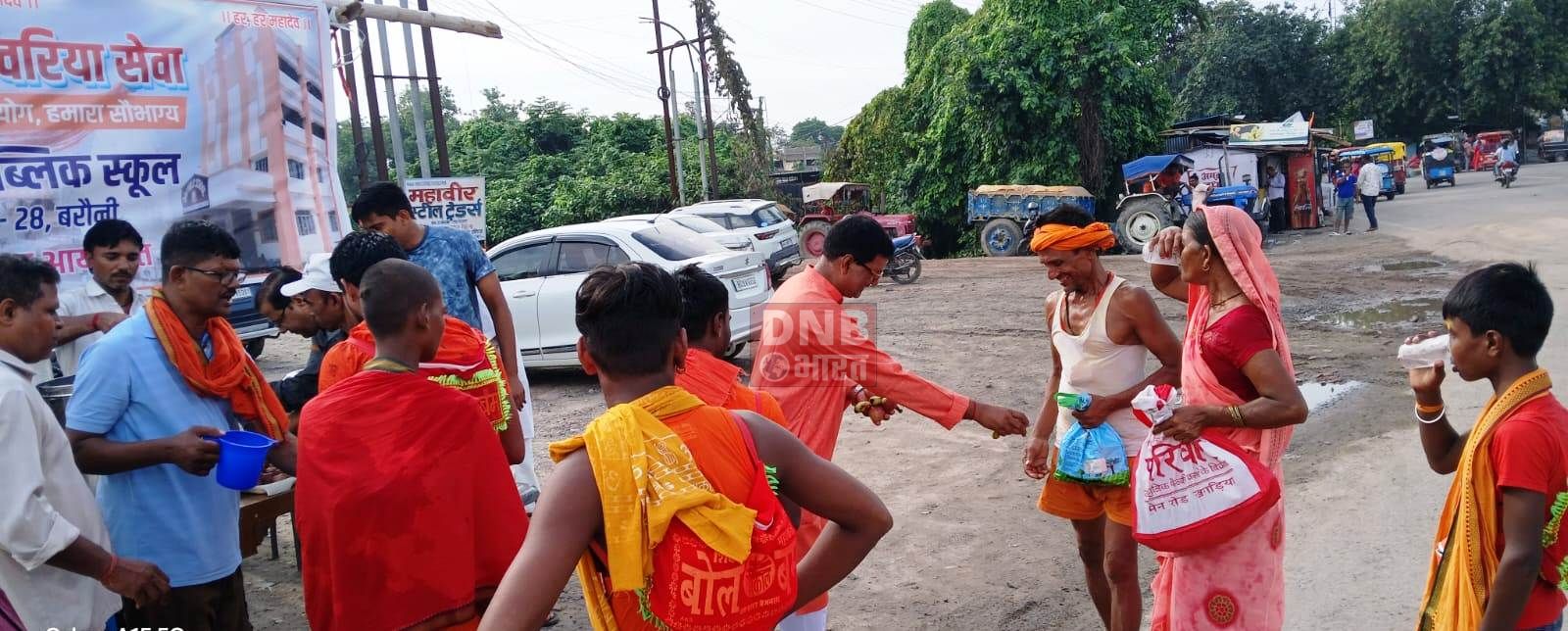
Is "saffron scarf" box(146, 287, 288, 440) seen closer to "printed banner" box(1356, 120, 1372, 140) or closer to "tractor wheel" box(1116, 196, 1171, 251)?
"tractor wheel" box(1116, 196, 1171, 251)

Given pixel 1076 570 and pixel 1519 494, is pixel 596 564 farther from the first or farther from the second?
pixel 1076 570

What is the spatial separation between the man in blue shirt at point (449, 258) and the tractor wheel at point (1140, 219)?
16533 millimetres

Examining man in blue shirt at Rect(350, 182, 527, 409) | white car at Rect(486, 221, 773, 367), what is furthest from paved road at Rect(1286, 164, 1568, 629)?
A: white car at Rect(486, 221, 773, 367)

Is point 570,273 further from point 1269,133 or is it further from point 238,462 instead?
point 1269,133

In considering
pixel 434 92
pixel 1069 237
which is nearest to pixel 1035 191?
pixel 434 92

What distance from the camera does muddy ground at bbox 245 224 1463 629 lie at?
4562 millimetres

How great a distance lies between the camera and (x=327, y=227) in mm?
6000

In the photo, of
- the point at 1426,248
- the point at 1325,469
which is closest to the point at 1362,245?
the point at 1426,248

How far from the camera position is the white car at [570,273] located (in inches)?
383

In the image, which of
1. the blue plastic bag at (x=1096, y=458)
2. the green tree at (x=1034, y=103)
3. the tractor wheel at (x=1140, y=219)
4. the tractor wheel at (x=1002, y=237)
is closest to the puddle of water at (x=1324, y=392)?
the blue plastic bag at (x=1096, y=458)

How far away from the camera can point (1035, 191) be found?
67.9 ft

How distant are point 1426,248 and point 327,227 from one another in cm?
1757

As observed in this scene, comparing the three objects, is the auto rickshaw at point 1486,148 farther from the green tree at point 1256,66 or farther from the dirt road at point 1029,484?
the dirt road at point 1029,484

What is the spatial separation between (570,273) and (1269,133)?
59.6ft
